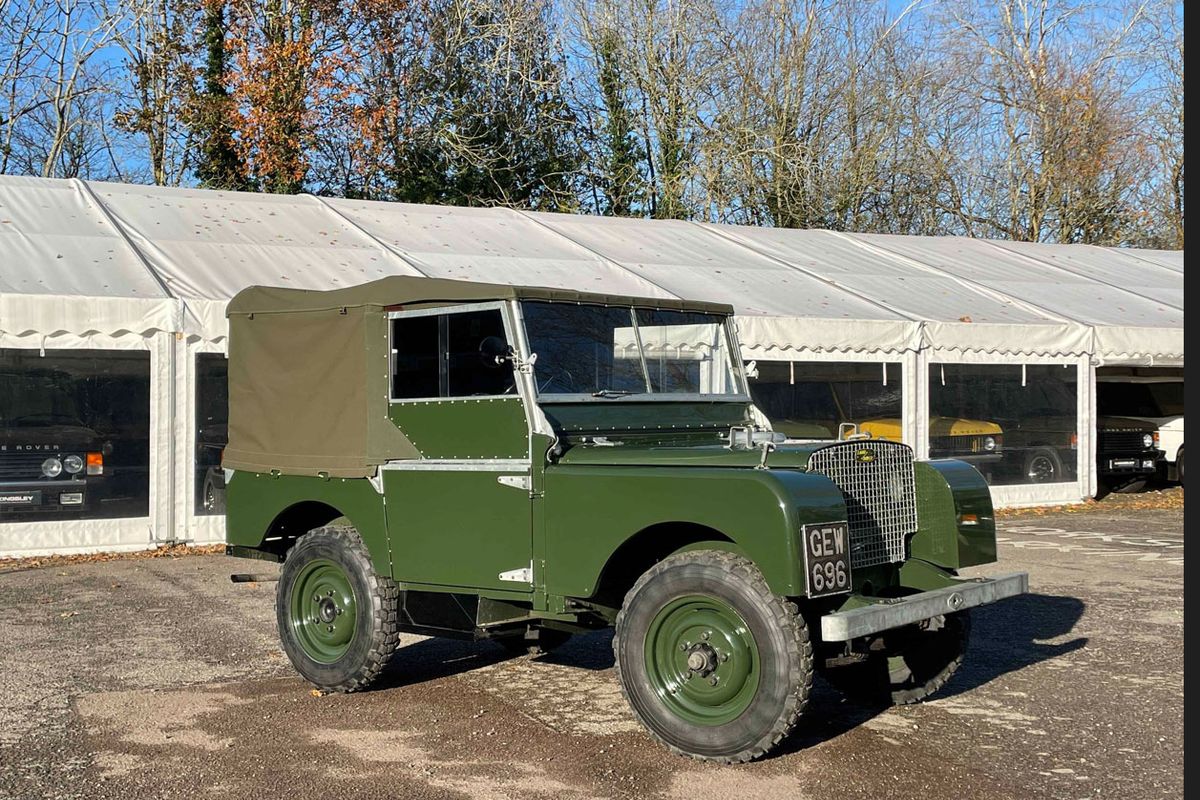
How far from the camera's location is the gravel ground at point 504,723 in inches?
215

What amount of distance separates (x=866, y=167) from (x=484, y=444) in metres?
26.1

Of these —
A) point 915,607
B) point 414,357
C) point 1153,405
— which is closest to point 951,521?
point 915,607

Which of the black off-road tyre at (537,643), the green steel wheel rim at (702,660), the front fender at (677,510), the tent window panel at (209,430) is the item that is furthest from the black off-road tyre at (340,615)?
the tent window panel at (209,430)

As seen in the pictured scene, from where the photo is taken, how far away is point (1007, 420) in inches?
698

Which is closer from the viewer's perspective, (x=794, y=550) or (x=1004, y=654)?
(x=794, y=550)

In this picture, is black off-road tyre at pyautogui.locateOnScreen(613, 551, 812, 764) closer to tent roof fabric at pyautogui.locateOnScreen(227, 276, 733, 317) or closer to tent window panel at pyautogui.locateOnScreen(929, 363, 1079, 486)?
tent roof fabric at pyautogui.locateOnScreen(227, 276, 733, 317)

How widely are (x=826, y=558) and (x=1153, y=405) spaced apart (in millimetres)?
18107

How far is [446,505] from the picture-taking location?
22.0 ft

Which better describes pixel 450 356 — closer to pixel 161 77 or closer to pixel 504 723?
pixel 504 723

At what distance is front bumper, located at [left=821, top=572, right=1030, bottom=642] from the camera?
536cm

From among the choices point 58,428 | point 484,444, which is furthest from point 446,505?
point 58,428

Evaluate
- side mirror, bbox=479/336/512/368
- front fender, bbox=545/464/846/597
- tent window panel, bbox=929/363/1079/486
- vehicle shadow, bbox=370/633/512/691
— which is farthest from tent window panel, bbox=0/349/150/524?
tent window panel, bbox=929/363/1079/486

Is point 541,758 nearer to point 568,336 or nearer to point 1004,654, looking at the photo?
point 568,336

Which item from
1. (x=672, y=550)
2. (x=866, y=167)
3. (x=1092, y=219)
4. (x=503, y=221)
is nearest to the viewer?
(x=672, y=550)
